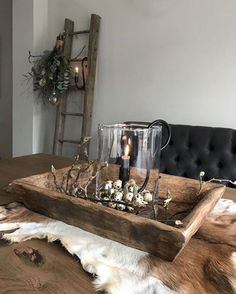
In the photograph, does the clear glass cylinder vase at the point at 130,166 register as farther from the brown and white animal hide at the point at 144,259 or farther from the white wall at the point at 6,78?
the white wall at the point at 6,78

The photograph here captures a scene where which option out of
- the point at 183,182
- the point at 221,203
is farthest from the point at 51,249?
the point at 221,203

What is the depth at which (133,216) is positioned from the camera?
0.67 metres

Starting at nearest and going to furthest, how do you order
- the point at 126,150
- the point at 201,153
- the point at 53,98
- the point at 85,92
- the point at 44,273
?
the point at 44,273 < the point at 126,150 < the point at 201,153 < the point at 85,92 < the point at 53,98

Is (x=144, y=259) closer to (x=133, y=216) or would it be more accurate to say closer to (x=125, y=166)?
(x=133, y=216)

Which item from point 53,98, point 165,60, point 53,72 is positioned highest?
point 165,60

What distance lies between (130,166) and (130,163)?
0.6 inches

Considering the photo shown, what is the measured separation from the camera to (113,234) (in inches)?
28.3

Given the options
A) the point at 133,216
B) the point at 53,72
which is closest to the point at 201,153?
the point at 133,216

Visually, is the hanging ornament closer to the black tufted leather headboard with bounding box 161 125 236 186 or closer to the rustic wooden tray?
the black tufted leather headboard with bounding box 161 125 236 186

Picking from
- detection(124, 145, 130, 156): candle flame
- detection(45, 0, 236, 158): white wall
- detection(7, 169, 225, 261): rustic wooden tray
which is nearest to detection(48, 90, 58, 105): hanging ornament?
detection(45, 0, 236, 158): white wall

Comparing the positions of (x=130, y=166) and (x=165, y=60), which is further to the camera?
(x=165, y=60)

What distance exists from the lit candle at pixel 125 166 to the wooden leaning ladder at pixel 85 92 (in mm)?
1914

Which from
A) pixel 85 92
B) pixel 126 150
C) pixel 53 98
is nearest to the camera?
pixel 126 150

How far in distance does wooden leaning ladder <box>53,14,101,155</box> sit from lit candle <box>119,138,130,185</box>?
191 centimetres
